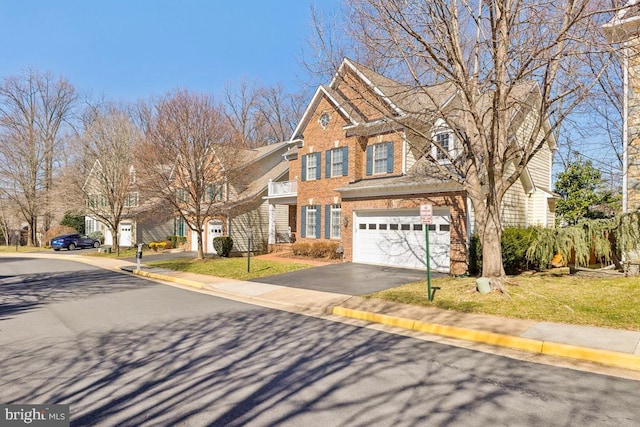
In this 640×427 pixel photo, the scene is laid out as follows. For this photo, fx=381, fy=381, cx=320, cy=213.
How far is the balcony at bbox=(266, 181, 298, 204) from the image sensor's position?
78.1 feet

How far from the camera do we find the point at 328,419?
12.9ft

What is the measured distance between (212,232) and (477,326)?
76.4ft

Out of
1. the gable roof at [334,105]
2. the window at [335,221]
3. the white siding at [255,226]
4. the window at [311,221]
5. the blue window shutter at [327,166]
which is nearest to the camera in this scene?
the gable roof at [334,105]

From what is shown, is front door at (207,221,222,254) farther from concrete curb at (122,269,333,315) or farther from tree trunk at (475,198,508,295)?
tree trunk at (475,198,508,295)

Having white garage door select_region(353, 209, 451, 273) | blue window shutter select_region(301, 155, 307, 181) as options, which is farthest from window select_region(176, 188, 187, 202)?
white garage door select_region(353, 209, 451, 273)

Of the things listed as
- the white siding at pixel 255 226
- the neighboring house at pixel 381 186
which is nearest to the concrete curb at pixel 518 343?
the neighboring house at pixel 381 186

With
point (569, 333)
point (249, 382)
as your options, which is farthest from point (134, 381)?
point (569, 333)

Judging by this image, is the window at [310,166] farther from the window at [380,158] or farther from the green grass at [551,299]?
the green grass at [551,299]

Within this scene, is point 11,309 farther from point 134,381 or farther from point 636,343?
point 636,343

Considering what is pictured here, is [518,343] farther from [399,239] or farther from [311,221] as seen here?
[311,221]

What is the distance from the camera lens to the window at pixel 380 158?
Result: 18.7 metres

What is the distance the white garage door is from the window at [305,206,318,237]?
3.87 meters

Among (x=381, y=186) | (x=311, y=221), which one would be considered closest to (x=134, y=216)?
(x=311, y=221)

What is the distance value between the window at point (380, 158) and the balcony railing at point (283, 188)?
18.9 feet
